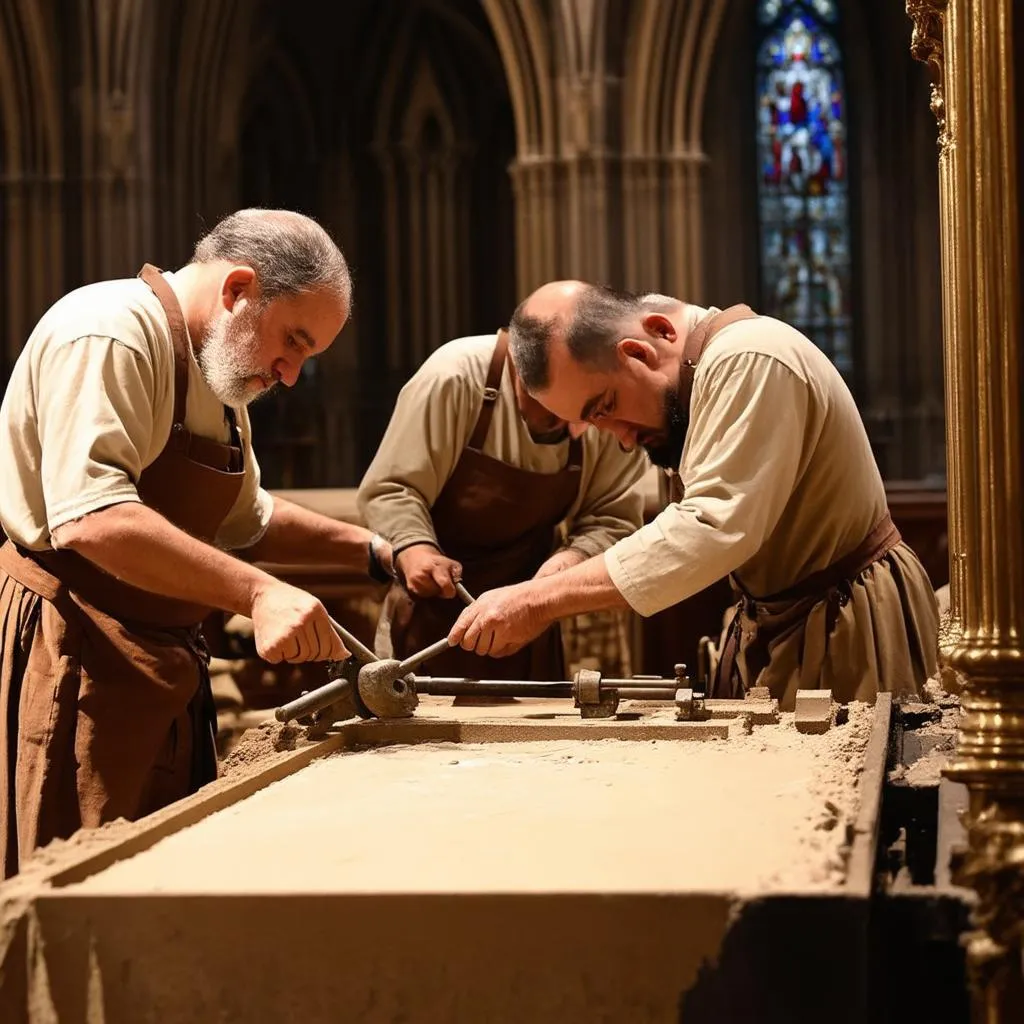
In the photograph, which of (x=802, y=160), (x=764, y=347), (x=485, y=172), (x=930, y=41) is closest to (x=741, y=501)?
(x=764, y=347)

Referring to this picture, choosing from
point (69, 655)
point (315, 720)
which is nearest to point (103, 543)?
point (69, 655)

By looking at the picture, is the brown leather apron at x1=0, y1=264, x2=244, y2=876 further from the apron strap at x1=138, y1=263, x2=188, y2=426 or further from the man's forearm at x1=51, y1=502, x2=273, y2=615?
the man's forearm at x1=51, y1=502, x2=273, y2=615

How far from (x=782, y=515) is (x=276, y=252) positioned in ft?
3.87

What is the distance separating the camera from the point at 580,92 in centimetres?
1308

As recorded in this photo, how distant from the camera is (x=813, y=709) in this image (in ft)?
8.35

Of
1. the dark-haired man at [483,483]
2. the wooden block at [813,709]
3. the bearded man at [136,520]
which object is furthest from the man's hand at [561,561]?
the wooden block at [813,709]

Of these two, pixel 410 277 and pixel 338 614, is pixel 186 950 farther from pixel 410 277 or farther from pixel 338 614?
pixel 410 277

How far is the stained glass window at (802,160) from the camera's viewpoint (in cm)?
1620

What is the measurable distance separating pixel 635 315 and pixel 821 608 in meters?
0.73

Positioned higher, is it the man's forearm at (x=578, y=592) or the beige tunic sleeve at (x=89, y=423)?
the beige tunic sleeve at (x=89, y=423)

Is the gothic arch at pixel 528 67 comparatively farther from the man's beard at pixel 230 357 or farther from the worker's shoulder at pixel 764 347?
the man's beard at pixel 230 357

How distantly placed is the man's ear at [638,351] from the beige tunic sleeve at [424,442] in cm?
94

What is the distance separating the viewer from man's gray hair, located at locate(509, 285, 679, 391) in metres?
3.36

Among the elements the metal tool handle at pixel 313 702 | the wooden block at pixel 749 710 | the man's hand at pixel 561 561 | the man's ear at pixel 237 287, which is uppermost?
the man's ear at pixel 237 287
